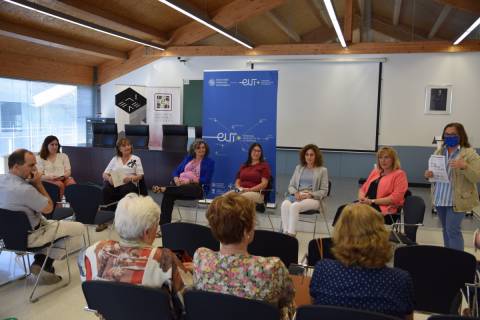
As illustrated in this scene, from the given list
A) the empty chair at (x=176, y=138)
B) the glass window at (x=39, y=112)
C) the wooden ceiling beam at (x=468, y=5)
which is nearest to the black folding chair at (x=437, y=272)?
the empty chair at (x=176, y=138)

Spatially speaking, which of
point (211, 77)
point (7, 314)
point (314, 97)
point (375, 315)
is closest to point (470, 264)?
point (375, 315)

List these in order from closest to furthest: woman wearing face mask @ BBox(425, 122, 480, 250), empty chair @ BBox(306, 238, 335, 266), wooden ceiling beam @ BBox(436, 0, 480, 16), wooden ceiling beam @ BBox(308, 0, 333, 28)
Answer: empty chair @ BBox(306, 238, 335, 266) < woman wearing face mask @ BBox(425, 122, 480, 250) < wooden ceiling beam @ BBox(436, 0, 480, 16) < wooden ceiling beam @ BBox(308, 0, 333, 28)

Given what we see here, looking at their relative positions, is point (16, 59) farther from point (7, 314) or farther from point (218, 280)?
point (218, 280)

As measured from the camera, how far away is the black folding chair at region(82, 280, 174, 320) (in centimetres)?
170

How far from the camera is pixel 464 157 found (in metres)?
3.60

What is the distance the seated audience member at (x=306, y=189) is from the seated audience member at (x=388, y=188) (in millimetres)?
465

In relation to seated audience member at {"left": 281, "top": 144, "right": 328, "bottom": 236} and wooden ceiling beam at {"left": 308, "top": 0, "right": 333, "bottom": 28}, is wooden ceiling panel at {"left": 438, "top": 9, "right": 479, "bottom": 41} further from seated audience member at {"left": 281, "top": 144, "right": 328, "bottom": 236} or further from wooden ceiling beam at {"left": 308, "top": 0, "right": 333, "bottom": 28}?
seated audience member at {"left": 281, "top": 144, "right": 328, "bottom": 236}

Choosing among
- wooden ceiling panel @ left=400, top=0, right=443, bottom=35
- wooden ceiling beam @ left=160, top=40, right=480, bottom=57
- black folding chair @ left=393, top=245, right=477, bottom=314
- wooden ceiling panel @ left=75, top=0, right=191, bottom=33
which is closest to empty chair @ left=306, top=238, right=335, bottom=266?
black folding chair @ left=393, top=245, right=477, bottom=314

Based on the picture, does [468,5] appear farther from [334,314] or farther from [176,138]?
[334,314]

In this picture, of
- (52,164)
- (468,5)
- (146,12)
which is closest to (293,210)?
(52,164)

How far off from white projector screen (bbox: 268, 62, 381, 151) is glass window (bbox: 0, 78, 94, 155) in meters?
4.82

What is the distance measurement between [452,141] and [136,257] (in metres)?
2.98

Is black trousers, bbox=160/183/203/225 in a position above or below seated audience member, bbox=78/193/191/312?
below

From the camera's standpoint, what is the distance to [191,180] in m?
5.25
